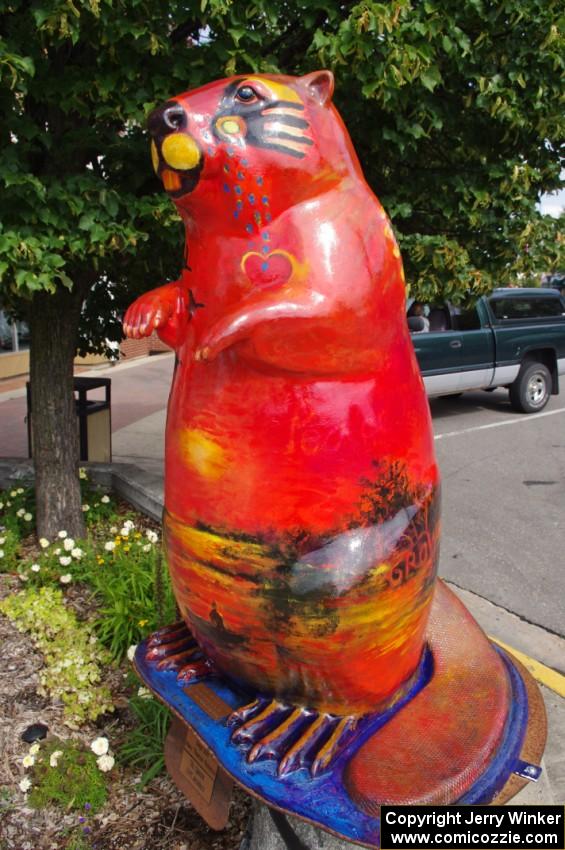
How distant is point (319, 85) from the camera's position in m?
1.69

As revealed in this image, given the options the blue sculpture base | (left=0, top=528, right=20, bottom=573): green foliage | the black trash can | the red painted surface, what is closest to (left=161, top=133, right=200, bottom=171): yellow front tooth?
the blue sculpture base

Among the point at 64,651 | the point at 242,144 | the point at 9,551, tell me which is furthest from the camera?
the point at 9,551

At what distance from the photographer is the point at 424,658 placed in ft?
7.25

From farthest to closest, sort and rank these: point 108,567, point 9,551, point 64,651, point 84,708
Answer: point 9,551, point 108,567, point 64,651, point 84,708

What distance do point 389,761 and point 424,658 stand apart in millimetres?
526

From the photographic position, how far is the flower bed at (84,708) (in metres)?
2.36

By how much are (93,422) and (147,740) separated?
11.8 ft

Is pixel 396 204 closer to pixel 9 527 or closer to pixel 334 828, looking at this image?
pixel 334 828

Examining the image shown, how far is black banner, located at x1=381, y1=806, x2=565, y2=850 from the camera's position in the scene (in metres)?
1.64

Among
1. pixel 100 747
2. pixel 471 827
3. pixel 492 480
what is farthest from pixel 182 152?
pixel 492 480

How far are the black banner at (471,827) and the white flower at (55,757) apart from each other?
1.39 metres

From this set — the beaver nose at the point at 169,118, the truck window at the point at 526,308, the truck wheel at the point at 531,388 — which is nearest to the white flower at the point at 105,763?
the beaver nose at the point at 169,118

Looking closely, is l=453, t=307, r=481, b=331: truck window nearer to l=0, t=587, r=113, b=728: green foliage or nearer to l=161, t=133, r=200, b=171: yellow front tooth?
l=0, t=587, r=113, b=728: green foliage

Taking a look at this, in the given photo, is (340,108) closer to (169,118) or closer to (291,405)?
(169,118)
